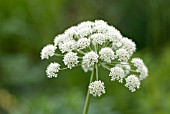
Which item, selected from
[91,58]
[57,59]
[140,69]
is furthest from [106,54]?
[57,59]

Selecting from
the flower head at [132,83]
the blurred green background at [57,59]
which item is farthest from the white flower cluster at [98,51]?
the blurred green background at [57,59]

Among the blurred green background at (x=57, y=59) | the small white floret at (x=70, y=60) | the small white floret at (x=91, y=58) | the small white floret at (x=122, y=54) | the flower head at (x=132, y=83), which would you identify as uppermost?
the blurred green background at (x=57, y=59)

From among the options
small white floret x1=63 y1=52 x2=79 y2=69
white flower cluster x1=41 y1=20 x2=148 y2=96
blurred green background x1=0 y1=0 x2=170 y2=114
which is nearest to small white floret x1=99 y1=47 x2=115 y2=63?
white flower cluster x1=41 y1=20 x2=148 y2=96

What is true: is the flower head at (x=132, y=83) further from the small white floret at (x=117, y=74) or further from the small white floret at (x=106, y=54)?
the small white floret at (x=106, y=54)

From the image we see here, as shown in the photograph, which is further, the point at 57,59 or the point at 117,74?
the point at 57,59

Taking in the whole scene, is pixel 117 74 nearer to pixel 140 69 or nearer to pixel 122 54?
pixel 122 54

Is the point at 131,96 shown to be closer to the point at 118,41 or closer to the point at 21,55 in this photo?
the point at 21,55

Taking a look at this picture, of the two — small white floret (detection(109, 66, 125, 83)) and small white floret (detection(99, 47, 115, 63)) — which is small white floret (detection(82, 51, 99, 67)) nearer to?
small white floret (detection(99, 47, 115, 63))
